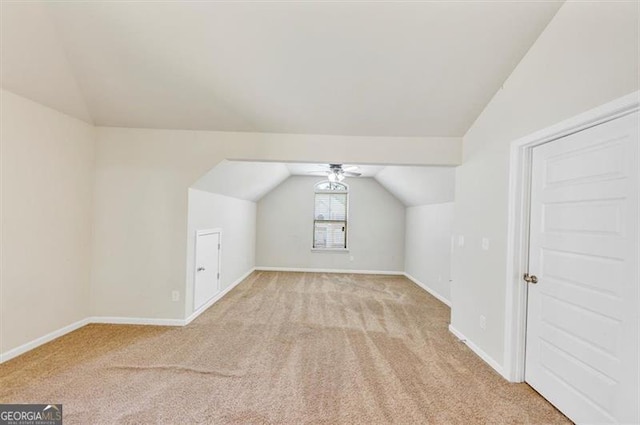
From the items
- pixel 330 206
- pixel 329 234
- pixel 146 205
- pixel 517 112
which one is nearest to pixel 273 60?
pixel 517 112

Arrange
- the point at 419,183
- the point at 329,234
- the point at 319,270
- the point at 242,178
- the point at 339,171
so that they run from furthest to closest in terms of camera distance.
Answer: the point at 329,234 → the point at 319,270 → the point at 419,183 → the point at 339,171 → the point at 242,178

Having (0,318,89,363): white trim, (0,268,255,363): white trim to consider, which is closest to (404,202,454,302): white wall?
(0,268,255,363): white trim

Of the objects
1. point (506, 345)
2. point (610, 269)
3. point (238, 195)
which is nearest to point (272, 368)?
point (506, 345)

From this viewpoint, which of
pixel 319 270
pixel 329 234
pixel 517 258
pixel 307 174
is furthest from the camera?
pixel 329 234

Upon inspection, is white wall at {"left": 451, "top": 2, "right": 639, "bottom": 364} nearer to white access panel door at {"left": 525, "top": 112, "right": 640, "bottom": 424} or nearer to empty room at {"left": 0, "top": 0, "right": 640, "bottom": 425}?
empty room at {"left": 0, "top": 0, "right": 640, "bottom": 425}

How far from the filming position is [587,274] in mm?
1966

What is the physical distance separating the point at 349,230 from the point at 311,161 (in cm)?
437

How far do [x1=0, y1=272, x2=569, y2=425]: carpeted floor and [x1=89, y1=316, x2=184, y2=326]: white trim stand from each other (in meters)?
0.11

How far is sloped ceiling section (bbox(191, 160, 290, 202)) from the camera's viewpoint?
398 centimetres

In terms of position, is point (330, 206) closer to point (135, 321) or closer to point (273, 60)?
point (135, 321)

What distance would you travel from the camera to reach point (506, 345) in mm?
2641

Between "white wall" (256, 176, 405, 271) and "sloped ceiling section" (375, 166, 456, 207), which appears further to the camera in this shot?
"white wall" (256, 176, 405, 271)

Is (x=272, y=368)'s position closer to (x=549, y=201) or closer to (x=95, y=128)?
(x=549, y=201)

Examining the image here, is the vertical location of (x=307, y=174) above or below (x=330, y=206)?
above
